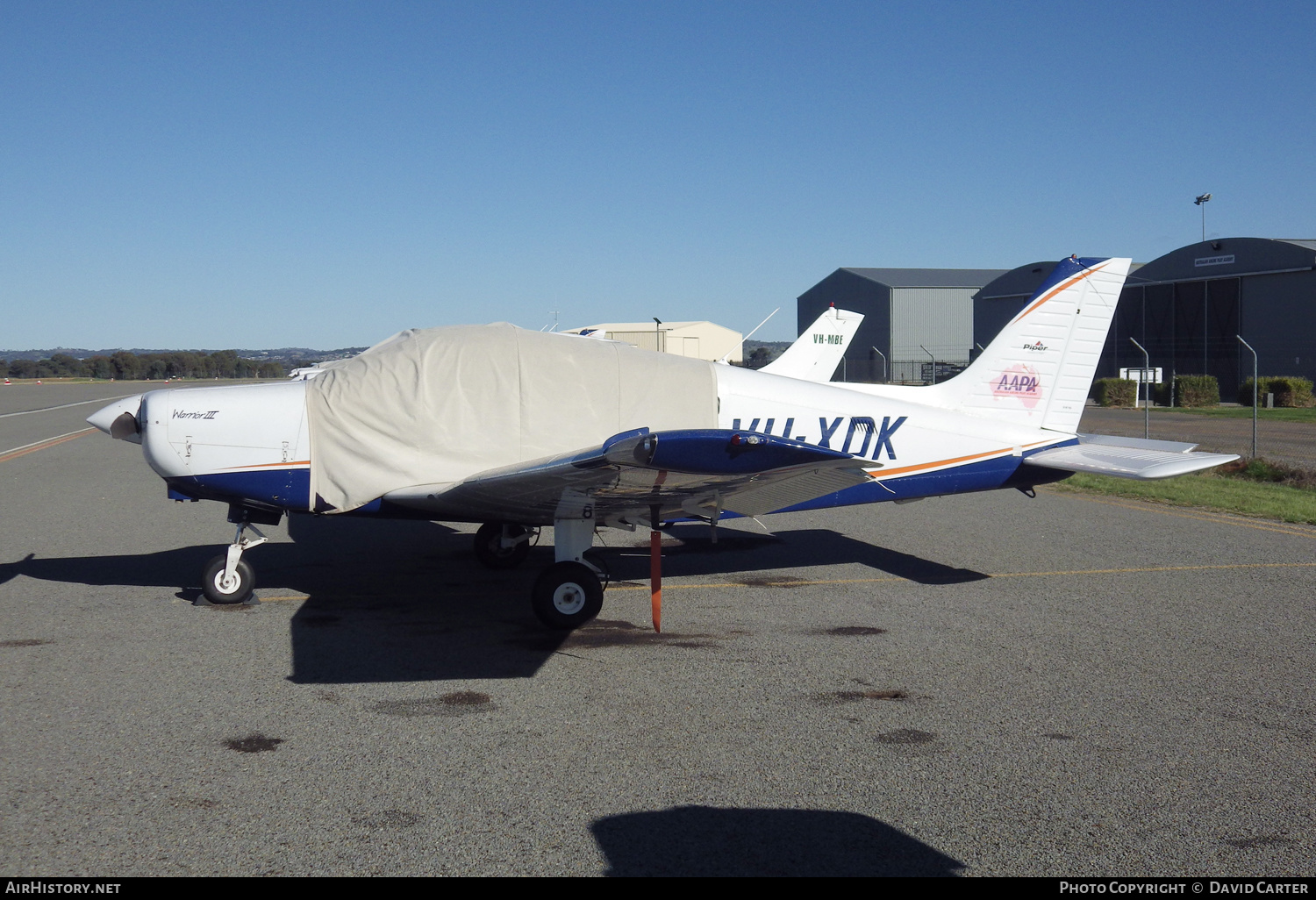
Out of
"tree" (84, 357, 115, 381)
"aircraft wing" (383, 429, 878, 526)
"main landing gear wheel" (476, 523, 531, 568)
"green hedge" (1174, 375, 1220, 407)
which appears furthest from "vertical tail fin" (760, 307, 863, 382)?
"tree" (84, 357, 115, 381)

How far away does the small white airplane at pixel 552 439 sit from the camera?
20.4 feet

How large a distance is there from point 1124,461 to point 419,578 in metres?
5.79

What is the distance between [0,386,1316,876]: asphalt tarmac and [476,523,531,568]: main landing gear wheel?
8.8 inches

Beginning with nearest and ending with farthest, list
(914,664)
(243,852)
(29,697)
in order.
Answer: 1. (243,852)
2. (29,697)
3. (914,664)

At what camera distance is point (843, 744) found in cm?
441

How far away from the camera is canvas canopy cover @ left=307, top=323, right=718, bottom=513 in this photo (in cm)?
670

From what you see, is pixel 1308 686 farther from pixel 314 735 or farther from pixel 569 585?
pixel 314 735

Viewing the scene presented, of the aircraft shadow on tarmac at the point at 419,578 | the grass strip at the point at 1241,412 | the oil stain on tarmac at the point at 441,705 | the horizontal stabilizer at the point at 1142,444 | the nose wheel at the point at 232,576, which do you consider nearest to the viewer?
the oil stain on tarmac at the point at 441,705

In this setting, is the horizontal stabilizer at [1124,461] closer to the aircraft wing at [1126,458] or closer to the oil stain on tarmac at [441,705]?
the aircraft wing at [1126,458]

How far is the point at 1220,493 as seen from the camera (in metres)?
12.7

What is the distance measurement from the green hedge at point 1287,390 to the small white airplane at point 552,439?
1196 inches

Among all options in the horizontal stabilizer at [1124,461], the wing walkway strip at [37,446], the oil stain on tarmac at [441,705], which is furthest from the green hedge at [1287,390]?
the wing walkway strip at [37,446]
